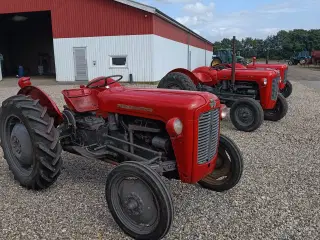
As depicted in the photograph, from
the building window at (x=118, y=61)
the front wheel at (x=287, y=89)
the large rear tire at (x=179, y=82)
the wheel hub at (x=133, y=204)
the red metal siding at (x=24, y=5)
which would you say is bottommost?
the wheel hub at (x=133, y=204)

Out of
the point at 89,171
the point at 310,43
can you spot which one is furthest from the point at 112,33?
the point at 310,43

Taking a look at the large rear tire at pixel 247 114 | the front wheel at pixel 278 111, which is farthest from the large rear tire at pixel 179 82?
the front wheel at pixel 278 111

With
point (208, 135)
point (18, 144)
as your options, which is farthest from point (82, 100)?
point (208, 135)

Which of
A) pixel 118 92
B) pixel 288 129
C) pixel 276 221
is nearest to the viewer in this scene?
pixel 276 221

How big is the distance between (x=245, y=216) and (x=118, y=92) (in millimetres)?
1765

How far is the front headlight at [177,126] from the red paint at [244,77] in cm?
478

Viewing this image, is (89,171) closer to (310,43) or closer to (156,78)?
(156,78)

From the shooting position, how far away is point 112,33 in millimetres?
15961

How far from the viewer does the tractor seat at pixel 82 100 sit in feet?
13.0

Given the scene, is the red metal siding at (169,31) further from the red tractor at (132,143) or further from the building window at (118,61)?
the red tractor at (132,143)

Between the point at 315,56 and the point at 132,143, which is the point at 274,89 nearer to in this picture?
the point at 132,143

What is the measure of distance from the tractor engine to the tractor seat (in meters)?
0.09

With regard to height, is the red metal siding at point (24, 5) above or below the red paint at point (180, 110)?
above

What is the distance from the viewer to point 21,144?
3762 millimetres
